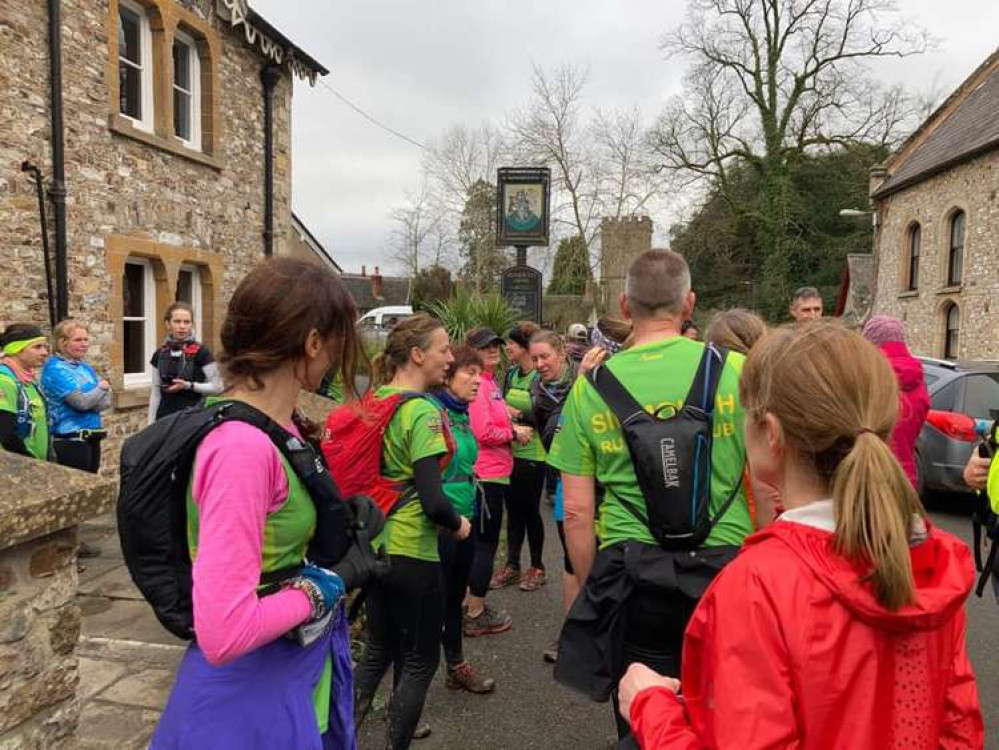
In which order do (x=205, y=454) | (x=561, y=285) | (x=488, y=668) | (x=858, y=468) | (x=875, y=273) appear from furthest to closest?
(x=561, y=285) < (x=875, y=273) < (x=488, y=668) < (x=205, y=454) < (x=858, y=468)

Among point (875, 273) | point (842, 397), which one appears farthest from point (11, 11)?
point (875, 273)

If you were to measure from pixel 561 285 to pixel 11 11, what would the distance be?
103 feet

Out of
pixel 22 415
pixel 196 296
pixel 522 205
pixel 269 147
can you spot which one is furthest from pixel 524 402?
pixel 269 147

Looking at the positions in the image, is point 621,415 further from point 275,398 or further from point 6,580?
point 6,580

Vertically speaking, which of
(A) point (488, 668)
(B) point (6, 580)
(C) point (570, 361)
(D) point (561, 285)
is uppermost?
(D) point (561, 285)

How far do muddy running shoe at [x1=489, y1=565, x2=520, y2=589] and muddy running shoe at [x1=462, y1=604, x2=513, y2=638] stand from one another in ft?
2.51

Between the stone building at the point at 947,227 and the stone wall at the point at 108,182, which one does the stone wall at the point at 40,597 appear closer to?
the stone wall at the point at 108,182

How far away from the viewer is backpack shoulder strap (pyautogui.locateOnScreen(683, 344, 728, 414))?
91.0 inches

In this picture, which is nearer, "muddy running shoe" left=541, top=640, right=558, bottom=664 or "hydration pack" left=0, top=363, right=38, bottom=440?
"muddy running shoe" left=541, top=640, right=558, bottom=664

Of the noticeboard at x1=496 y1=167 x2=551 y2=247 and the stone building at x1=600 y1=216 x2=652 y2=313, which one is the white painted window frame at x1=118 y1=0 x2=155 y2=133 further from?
the stone building at x1=600 y1=216 x2=652 y2=313

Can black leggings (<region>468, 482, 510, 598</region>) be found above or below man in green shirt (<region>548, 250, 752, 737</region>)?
below

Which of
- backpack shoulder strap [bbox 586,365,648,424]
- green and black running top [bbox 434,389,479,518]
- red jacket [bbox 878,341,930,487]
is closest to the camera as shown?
backpack shoulder strap [bbox 586,365,648,424]

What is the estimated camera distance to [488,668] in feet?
13.8

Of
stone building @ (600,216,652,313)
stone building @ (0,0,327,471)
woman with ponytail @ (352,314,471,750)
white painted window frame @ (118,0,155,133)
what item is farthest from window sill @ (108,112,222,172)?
stone building @ (600,216,652,313)
